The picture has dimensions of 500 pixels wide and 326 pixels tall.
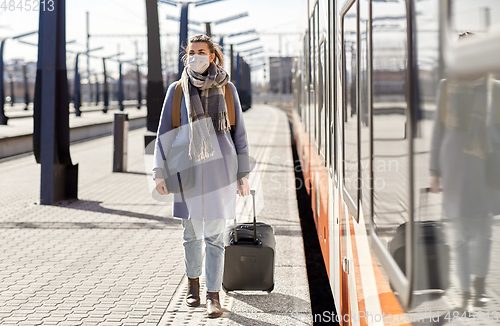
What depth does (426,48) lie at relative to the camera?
125cm

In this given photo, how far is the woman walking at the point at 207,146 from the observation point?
3.32 metres

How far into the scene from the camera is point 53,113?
26.4 ft

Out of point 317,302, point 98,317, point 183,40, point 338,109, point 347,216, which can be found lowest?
point 317,302

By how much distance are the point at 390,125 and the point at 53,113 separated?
7032mm

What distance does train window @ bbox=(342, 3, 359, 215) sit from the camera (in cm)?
247

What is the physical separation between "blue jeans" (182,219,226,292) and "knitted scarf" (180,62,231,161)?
426mm

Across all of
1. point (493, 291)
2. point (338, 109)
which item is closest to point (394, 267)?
point (493, 291)

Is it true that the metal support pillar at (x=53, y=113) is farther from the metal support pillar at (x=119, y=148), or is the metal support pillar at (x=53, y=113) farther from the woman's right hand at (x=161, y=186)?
the woman's right hand at (x=161, y=186)

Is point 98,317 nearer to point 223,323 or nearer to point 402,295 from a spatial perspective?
point 223,323

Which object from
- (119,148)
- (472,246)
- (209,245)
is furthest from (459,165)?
(119,148)

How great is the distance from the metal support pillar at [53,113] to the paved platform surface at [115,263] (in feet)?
0.89

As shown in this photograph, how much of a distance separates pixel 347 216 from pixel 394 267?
1474mm

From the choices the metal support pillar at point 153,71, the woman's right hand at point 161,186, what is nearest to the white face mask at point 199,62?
the woman's right hand at point 161,186

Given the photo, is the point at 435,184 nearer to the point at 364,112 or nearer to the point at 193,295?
the point at 364,112
